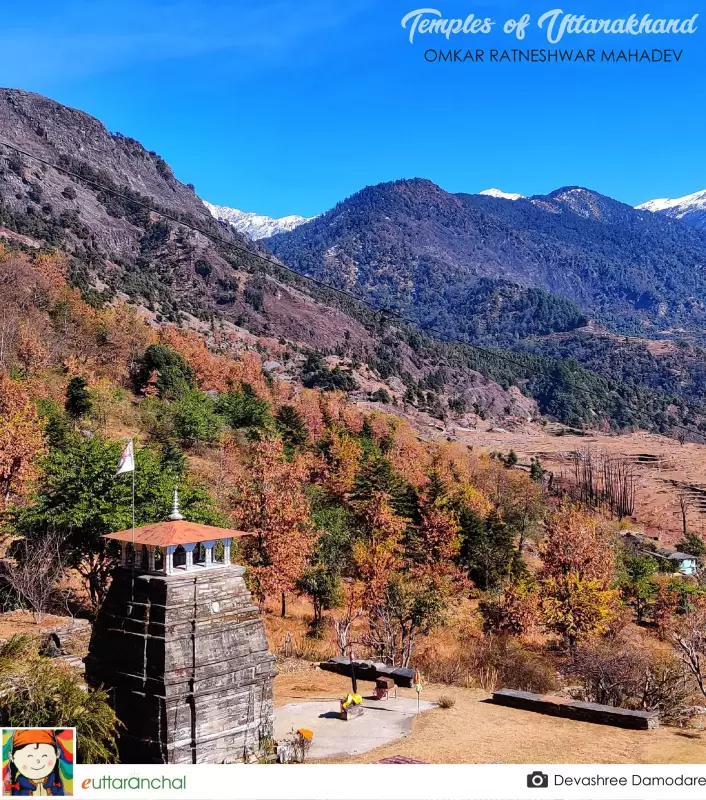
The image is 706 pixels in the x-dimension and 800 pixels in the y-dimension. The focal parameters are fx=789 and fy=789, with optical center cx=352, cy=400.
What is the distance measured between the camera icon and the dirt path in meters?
2.64

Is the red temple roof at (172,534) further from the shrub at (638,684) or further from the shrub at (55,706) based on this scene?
the shrub at (638,684)

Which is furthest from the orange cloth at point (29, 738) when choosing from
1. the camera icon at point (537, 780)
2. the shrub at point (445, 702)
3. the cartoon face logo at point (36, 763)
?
the shrub at point (445, 702)

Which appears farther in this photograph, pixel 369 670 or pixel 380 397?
pixel 380 397

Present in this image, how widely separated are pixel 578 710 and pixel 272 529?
16761 mm

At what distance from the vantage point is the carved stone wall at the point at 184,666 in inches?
621

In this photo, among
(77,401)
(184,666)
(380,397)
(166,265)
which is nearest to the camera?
(184,666)

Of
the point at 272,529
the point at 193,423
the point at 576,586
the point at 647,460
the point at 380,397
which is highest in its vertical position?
the point at 380,397

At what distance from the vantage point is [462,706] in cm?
2094

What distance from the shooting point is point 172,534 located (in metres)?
16.3

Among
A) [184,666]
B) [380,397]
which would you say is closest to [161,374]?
[184,666]

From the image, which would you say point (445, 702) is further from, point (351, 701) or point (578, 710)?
point (578, 710)

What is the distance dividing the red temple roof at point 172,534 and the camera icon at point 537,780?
6999 millimetres

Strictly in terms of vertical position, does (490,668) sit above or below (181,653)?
below

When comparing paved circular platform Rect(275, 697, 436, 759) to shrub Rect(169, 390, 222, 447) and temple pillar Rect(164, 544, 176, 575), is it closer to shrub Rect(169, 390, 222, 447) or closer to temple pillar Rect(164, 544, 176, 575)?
temple pillar Rect(164, 544, 176, 575)
